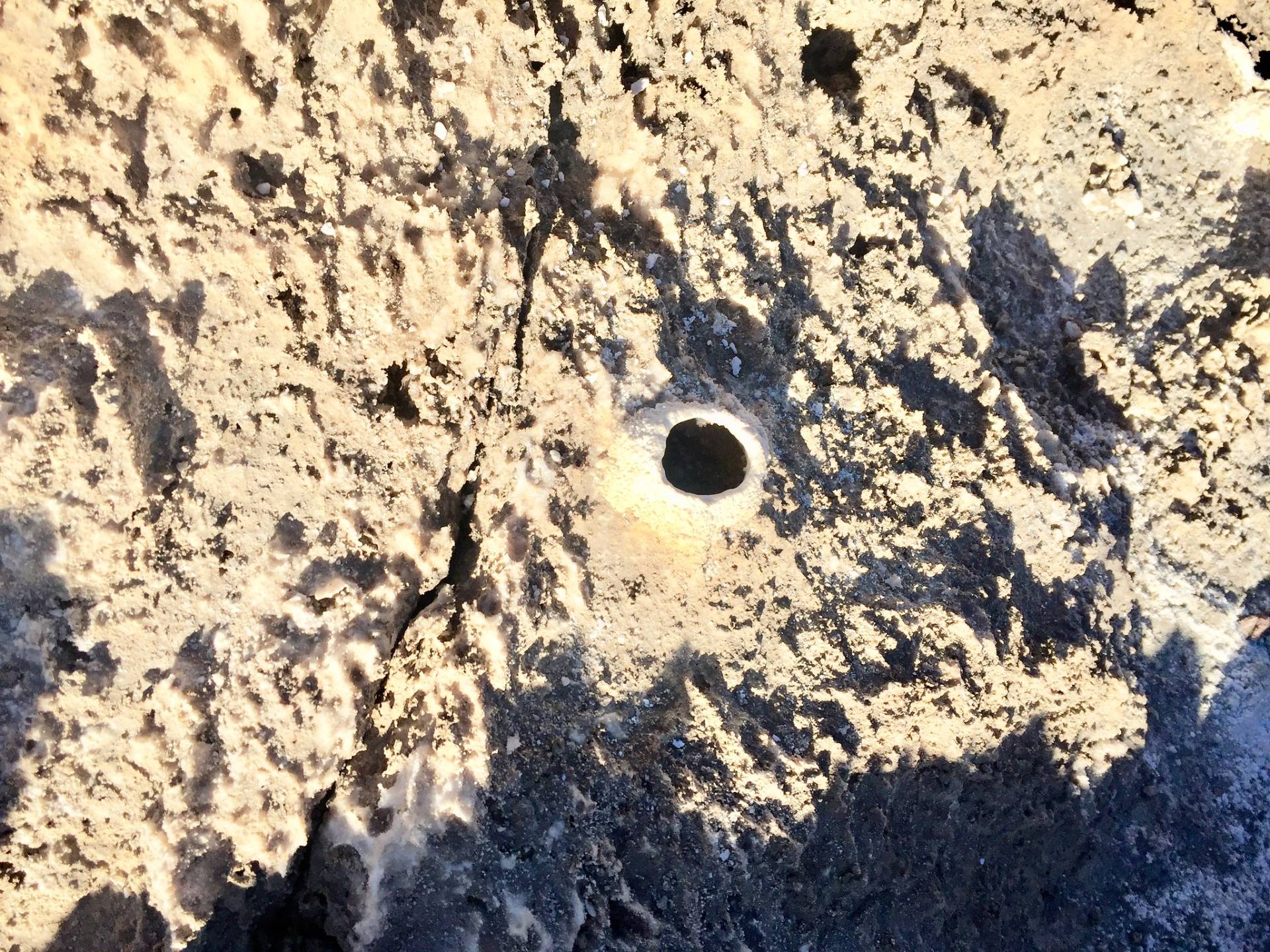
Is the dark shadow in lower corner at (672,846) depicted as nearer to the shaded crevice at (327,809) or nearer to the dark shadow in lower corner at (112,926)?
the shaded crevice at (327,809)

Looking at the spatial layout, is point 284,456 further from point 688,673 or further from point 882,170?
point 882,170

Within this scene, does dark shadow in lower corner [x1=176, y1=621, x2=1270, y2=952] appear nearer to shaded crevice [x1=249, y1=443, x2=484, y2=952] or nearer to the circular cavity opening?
shaded crevice [x1=249, y1=443, x2=484, y2=952]

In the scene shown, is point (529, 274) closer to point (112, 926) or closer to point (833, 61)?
point (833, 61)

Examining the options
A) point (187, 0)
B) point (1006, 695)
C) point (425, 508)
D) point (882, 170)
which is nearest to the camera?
point (187, 0)

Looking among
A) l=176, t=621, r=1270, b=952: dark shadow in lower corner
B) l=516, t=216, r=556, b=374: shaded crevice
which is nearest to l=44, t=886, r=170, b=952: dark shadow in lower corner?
l=176, t=621, r=1270, b=952: dark shadow in lower corner

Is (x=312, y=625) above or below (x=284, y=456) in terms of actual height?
below

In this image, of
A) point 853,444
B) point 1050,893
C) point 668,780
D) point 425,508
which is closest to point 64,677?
point 425,508

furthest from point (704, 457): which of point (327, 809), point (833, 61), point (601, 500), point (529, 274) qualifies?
Answer: point (833, 61)
